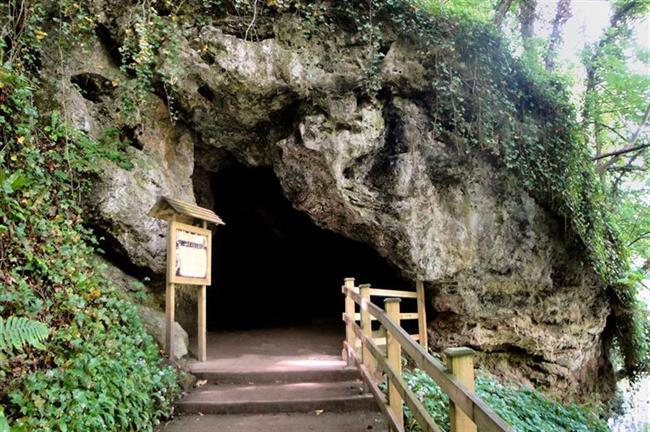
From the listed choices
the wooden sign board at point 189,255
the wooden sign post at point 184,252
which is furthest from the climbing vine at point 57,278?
the wooden sign board at point 189,255

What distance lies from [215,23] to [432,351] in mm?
6673

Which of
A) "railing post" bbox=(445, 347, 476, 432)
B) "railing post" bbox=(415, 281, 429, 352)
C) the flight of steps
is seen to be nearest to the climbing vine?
the flight of steps

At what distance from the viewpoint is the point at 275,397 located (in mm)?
4703

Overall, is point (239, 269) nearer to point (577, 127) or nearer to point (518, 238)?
point (518, 238)

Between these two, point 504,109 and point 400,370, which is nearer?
point 400,370

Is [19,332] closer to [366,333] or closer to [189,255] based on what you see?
[189,255]

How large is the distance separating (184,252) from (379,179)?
3.46m

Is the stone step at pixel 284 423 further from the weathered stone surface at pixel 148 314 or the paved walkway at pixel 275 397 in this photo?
the weathered stone surface at pixel 148 314

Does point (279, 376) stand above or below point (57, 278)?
below

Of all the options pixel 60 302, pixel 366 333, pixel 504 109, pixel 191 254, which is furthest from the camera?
pixel 504 109

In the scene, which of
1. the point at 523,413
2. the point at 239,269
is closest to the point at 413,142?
the point at 523,413

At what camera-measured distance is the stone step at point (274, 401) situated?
14.7 feet

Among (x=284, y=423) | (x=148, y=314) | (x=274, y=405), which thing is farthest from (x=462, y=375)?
(x=148, y=314)

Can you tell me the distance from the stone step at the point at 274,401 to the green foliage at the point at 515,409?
61 cm
